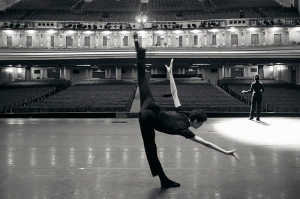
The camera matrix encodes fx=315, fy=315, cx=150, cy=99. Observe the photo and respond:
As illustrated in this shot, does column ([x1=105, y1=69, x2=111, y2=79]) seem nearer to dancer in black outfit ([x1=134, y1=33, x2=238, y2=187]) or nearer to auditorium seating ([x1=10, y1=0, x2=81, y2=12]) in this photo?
auditorium seating ([x1=10, y1=0, x2=81, y2=12])

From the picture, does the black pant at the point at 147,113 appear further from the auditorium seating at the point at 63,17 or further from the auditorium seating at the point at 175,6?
the auditorium seating at the point at 175,6

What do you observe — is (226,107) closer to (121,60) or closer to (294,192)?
(294,192)

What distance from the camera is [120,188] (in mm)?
4176

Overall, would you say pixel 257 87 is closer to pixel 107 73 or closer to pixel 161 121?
pixel 161 121

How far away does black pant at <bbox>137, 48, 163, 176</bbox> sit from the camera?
404cm

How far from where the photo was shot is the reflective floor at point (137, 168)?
13.3 feet

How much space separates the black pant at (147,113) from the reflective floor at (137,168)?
16.9 inches

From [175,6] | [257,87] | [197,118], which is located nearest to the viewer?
[197,118]

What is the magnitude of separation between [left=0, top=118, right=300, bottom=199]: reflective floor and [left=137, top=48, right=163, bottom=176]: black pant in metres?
0.43

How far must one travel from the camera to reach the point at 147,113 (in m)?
4.03

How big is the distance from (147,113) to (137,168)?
1.55 meters

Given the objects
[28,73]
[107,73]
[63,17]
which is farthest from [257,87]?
[63,17]

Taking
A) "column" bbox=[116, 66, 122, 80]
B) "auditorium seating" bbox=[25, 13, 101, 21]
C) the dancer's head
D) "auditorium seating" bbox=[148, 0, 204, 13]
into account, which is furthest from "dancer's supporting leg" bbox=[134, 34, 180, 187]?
"auditorium seating" bbox=[148, 0, 204, 13]

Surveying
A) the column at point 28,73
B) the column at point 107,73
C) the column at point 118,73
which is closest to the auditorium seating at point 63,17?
the column at point 28,73
